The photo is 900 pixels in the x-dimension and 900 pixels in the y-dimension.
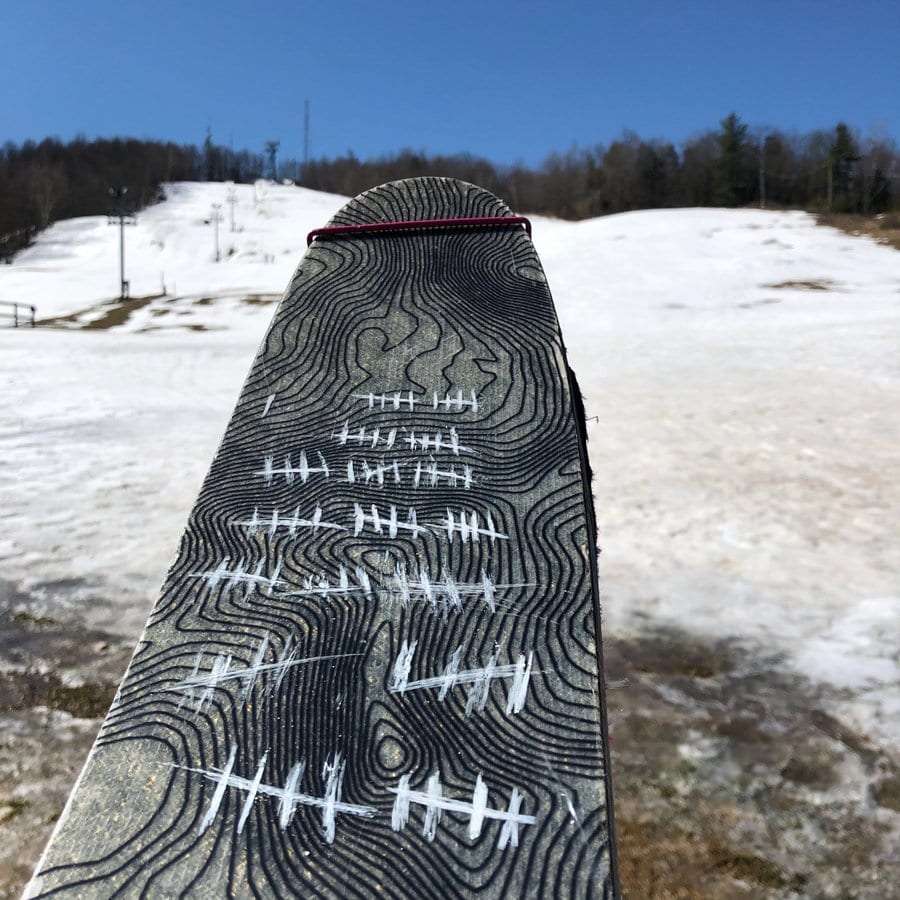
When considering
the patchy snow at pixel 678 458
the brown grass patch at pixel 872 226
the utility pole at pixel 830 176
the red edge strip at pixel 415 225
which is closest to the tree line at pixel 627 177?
the utility pole at pixel 830 176

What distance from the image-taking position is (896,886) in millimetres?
1774

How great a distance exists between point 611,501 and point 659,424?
6.62 feet

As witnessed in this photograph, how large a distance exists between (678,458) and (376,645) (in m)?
4.42

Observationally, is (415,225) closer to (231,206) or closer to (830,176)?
(830,176)

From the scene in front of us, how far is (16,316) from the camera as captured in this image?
18312 mm

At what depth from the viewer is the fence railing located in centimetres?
1830

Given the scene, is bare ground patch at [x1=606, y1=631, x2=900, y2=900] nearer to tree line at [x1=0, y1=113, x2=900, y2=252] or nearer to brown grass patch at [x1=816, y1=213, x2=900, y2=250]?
brown grass patch at [x1=816, y1=213, x2=900, y2=250]

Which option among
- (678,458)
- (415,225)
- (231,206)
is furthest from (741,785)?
(231,206)

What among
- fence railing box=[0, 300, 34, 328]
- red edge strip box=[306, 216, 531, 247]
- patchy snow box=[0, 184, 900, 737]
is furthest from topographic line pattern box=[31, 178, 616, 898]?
fence railing box=[0, 300, 34, 328]

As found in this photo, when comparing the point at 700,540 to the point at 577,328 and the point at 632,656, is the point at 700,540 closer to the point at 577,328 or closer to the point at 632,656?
the point at 632,656

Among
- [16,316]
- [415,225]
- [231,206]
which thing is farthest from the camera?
[231,206]

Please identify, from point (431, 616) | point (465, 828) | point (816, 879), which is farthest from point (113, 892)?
point (816, 879)

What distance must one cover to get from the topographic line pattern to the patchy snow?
1.52 meters

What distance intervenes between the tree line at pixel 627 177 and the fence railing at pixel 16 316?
64.6 feet
